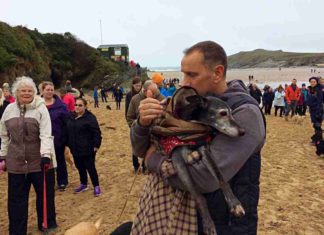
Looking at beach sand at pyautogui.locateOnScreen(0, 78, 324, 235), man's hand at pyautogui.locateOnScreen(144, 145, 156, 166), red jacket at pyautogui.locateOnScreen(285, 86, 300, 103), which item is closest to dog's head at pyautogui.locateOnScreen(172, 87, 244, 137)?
man's hand at pyautogui.locateOnScreen(144, 145, 156, 166)

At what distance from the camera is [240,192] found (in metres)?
1.63

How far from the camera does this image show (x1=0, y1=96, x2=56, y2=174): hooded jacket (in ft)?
14.1

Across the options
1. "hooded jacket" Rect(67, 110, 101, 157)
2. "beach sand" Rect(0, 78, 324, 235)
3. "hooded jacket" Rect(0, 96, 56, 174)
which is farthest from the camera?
"hooded jacket" Rect(67, 110, 101, 157)

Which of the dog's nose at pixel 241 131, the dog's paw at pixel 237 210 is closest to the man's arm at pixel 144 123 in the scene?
the dog's nose at pixel 241 131

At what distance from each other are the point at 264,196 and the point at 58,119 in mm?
3643

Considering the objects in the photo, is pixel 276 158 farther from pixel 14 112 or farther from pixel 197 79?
pixel 197 79

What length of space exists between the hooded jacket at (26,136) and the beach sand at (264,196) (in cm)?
118

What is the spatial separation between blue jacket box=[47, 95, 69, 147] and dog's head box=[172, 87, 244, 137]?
15.5ft

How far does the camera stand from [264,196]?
6184 millimetres

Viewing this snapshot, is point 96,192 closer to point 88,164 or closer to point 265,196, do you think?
point 88,164

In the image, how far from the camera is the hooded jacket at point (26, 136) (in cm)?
430

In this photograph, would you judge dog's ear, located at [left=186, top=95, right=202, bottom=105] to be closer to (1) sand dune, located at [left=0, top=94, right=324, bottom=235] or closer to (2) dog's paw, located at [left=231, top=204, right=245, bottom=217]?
(2) dog's paw, located at [left=231, top=204, right=245, bottom=217]

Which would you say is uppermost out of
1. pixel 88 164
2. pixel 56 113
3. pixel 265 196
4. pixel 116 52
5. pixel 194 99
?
pixel 116 52

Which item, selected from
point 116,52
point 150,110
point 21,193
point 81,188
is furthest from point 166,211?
point 116,52
